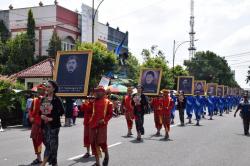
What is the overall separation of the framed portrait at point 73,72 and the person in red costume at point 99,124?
243 cm

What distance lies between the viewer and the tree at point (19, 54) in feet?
152

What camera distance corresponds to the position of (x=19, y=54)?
154 ft

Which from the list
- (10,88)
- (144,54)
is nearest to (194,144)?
(10,88)

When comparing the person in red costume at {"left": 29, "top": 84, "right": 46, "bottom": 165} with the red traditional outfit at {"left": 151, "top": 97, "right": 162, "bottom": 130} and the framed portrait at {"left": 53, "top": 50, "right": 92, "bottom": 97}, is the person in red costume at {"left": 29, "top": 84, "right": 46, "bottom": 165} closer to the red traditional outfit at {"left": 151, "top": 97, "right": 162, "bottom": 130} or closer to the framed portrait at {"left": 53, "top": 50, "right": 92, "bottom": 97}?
the framed portrait at {"left": 53, "top": 50, "right": 92, "bottom": 97}

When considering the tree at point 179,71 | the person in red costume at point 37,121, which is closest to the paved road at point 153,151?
the person in red costume at point 37,121

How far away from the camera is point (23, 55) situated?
47.1 m

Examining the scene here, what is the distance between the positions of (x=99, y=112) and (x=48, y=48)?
42.7 metres

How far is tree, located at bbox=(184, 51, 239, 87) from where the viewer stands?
94.2 meters

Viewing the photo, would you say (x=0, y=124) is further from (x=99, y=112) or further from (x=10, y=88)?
(x=99, y=112)

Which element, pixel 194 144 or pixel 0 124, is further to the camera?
pixel 0 124

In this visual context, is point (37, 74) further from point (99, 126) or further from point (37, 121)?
point (99, 126)

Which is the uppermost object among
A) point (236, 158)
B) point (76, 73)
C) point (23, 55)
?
point (23, 55)

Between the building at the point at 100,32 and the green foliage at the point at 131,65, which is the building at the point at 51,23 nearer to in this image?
the building at the point at 100,32

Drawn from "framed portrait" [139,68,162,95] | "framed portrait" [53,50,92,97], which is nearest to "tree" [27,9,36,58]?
"framed portrait" [139,68,162,95]
